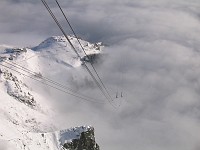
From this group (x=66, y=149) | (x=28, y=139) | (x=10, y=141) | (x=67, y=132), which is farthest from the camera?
(x=67, y=132)

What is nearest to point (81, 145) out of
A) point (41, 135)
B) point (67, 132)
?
point (67, 132)

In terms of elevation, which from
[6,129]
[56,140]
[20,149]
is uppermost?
[6,129]

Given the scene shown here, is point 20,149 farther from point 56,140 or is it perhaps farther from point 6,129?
point 6,129

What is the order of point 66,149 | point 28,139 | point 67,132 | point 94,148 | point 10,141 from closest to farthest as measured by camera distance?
point 10,141 → point 28,139 → point 66,149 → point 67,132 → point 94,148

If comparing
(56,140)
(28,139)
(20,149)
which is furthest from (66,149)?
(20,149)

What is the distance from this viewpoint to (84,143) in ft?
350

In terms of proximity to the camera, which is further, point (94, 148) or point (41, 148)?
point (94, 148)

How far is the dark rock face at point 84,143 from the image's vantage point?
4048 inches

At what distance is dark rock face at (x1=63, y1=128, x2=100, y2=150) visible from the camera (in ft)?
337

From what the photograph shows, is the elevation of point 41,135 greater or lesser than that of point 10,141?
greater

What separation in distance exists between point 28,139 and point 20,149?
9.08 metres

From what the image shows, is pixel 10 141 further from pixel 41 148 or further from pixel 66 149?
pixel 66 149

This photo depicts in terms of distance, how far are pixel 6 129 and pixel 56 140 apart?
21.6m

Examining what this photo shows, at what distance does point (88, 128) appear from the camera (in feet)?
364
